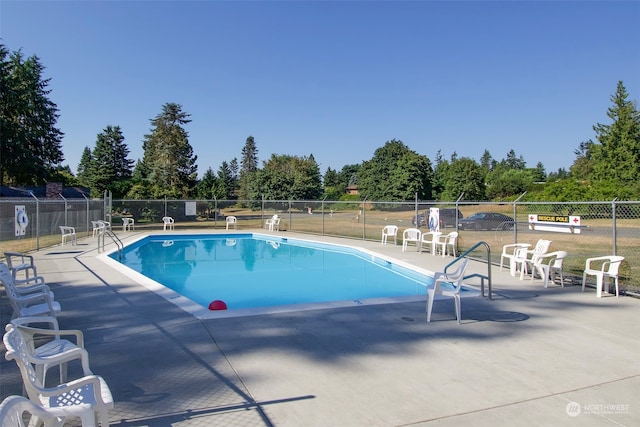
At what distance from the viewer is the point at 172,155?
129 feet

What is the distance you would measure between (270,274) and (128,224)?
42.3ft

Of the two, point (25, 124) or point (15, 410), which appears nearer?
point (15, 410)

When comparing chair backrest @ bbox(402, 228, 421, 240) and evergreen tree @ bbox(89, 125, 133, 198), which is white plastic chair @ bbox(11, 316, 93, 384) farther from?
evergreen tree @ bbox(89, 125, 133, 198)

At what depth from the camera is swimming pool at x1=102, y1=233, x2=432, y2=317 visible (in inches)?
338

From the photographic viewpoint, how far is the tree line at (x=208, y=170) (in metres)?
32.4

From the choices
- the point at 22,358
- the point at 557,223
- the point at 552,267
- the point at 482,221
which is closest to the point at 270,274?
the point at 552,267

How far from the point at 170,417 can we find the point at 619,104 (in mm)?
51443

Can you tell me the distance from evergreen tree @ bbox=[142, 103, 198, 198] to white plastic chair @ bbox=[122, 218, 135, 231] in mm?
Result: 15034

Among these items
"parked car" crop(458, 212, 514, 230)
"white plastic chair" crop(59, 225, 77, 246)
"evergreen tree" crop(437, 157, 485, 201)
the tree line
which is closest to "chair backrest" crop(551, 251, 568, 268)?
"parked car" crop(458, 212, 514, 230)

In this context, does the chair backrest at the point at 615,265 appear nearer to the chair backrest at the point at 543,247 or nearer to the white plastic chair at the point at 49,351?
the chair backrest at the point at 543,247

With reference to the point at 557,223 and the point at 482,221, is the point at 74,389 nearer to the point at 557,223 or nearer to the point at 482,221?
the point at 557,223

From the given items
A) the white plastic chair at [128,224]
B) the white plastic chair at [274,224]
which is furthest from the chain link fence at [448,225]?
the white plastic chair at [128,224]

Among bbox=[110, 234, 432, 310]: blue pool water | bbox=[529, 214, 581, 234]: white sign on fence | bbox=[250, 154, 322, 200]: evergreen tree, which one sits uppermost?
bbox=[250, 154, 322, 200]: evergreen tree

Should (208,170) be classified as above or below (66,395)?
above
